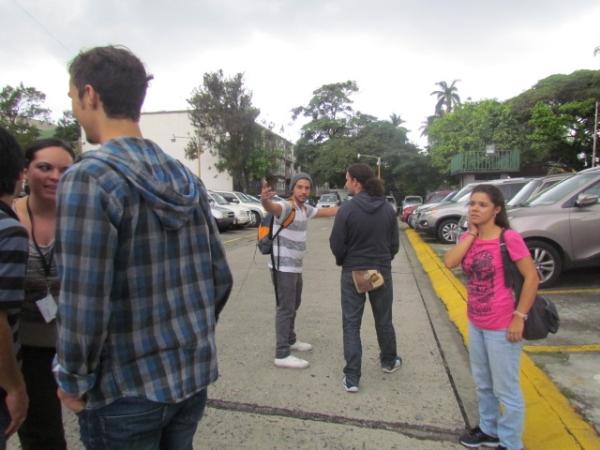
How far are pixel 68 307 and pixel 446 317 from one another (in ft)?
16.7

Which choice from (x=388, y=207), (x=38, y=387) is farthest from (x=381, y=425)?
(x=38, y=387)

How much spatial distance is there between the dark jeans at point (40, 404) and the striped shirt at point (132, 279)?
3.10ft

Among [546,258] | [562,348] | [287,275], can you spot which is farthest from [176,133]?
[562,348]

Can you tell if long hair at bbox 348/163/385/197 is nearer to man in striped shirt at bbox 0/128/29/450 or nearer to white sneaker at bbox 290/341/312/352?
white sneaker at bbox 290/341/312/352

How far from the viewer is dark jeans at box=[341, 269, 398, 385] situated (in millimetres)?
3492

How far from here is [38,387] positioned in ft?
6.75

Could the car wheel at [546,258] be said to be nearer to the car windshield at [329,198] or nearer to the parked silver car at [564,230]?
the parked silver car at [564,230]

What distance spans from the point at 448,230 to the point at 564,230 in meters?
6.25

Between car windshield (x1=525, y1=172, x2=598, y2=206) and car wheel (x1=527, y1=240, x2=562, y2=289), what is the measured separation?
68cm

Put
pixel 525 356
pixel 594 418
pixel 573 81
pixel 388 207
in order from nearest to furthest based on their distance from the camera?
pixel 594 418
pixel 388 207
pixel 525 356
pixel 573 81

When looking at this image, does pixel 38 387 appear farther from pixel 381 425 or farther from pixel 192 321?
pixel 381 425

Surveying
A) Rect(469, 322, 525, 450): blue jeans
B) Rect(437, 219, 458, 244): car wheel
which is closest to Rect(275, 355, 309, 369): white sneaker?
Rect(469, 322, 525, 450): blue jeans

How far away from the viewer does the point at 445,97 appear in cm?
6625

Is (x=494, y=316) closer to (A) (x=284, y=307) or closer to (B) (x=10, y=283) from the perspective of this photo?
(A) (x=284, y=307)
